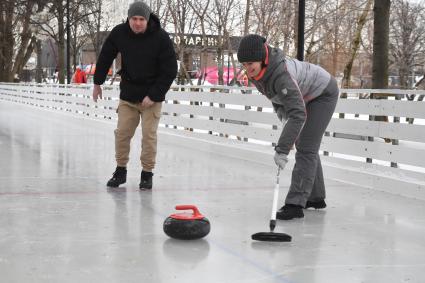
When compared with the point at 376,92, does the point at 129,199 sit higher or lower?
lower

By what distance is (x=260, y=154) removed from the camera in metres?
10.6

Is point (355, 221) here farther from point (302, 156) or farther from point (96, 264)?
point (96, 264)

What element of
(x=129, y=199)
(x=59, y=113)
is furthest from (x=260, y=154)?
(x=59, y=113)

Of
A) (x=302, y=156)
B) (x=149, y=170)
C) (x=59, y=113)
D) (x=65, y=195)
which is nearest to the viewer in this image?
(x=302, y=156)

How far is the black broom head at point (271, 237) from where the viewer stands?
5043 millimetres

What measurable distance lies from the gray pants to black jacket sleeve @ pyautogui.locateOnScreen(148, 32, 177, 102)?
6.00ft

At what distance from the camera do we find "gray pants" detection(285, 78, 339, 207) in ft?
19.5

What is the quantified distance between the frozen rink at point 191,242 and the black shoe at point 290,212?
0.09m

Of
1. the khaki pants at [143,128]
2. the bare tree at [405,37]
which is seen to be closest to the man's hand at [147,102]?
the khaki pants at [143,128]

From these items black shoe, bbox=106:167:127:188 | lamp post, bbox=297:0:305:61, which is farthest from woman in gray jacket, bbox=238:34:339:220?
lamp post, bbox=297:0:305:61

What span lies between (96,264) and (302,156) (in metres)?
2.18

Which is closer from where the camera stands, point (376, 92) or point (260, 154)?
point (376, 92)

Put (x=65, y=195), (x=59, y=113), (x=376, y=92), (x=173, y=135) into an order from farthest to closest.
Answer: (x=59, y=113) → (x=173, y=135) → (x=376, y=92) → (x=65, y=195)

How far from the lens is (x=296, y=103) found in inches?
209
